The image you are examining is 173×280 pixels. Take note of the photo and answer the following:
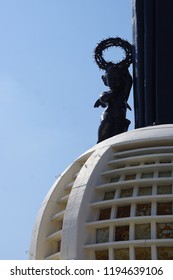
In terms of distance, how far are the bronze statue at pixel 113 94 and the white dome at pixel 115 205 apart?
272 inches

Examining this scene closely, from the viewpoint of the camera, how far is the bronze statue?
39156 mm

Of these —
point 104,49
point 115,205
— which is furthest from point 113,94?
point 115,205

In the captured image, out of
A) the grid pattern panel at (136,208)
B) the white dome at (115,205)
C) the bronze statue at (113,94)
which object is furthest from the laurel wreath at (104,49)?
the grid pattern panel at (136,208)

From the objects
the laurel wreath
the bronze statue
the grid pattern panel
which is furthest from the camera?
the laurel wreath

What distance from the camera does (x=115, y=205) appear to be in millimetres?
29297

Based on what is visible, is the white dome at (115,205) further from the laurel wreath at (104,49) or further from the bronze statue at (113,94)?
the laurel wreath at (104,49)

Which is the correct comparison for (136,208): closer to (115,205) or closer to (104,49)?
(115,205)

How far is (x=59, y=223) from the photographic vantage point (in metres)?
31.3

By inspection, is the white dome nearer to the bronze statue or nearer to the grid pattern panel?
the grid pattern panel

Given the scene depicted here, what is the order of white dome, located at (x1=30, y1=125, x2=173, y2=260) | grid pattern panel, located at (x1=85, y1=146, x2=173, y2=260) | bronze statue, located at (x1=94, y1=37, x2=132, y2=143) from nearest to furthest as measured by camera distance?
grid pattern panel, located at (x1=85, y1=146, x2=173, y2=260) < white dome, located at (x1=30, y1=125, x2=173, y2=260) < bronze statue, located at (x1=94, y1=37, x2=132, y2=143)

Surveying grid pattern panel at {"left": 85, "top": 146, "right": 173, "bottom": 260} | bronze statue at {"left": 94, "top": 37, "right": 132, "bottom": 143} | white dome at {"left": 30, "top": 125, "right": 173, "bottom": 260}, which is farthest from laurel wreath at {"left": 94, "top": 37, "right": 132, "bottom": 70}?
grid pattern panel at {"left": 85, "top": 146, "right": 173, "bottom": 260}

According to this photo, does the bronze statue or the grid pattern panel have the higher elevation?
the bronze statue

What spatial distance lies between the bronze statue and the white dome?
22.7 ft
